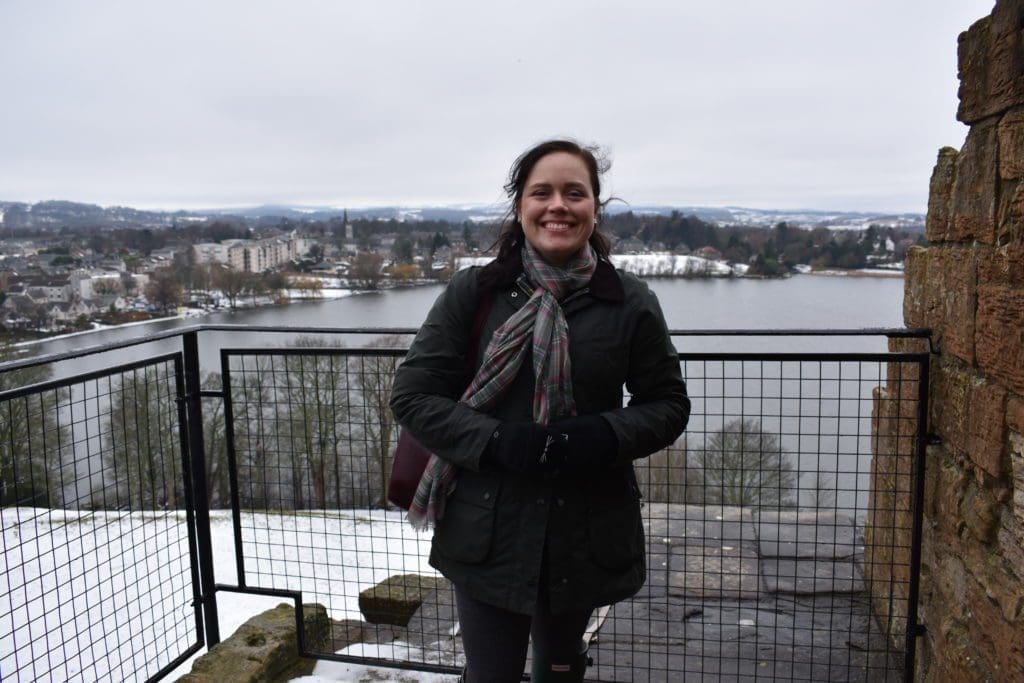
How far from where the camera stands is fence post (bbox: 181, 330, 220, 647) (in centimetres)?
290

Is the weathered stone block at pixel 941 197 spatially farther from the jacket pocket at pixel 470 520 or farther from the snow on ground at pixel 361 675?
the snow on ground at pixel 361 675

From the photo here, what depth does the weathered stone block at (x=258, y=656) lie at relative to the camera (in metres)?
2.82

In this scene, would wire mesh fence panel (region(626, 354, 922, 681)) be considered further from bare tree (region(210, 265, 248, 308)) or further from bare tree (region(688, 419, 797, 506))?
bare tree (region(210, 265, 248, 308))

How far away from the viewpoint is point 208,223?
1887 inches

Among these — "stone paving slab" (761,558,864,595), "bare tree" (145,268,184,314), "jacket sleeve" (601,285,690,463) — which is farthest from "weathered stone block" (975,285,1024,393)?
"bare tree" (145,268,184,314)

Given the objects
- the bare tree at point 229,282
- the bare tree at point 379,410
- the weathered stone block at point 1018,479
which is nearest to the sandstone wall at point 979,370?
the weathered stone block at point 1018,479

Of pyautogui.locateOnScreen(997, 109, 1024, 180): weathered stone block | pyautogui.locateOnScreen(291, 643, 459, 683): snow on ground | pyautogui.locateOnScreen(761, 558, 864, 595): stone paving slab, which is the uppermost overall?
pyautogui.locateOnScreen(997, 109, 1024, 180): weathered stone block

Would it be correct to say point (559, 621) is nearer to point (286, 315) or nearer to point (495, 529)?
point (495, 529)

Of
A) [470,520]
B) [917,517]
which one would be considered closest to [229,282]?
[917,517]

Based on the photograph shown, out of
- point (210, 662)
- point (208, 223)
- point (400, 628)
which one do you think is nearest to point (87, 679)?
point (400, 628)

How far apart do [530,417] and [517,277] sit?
1.12 feet

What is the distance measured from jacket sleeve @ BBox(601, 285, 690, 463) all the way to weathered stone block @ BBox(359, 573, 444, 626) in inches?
122

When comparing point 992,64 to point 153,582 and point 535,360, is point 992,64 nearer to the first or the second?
point 535,360

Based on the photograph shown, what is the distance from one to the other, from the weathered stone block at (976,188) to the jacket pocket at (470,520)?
148 cm
